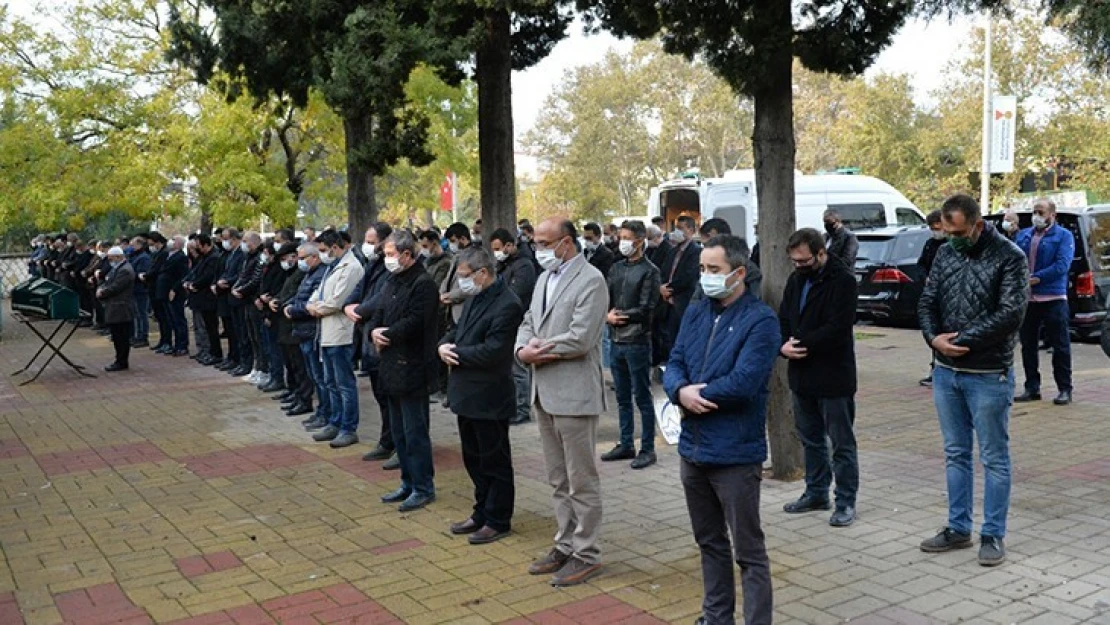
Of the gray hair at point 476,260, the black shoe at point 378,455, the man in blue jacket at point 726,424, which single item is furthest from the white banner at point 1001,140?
the man in blue jacket at point 726,424

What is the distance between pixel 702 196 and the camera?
70.7 ft

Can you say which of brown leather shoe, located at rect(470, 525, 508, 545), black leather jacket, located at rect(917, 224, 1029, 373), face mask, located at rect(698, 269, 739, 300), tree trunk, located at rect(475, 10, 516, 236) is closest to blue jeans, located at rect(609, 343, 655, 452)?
brown leather shoe, located at rect(470, 525, 508, 545)

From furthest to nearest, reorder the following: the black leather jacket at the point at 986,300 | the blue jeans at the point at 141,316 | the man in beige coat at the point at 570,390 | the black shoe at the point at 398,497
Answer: the blue jeans at the point at 141,316 → the black shoe at the point at 398,497 → the man in beige coat at the point at 570,390 → the black leather jacket at the point at 986,300

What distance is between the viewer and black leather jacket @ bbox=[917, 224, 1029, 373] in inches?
221

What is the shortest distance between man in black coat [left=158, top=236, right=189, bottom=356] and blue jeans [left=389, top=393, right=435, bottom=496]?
34.9 ft

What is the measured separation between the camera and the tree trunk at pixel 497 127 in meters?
11.7

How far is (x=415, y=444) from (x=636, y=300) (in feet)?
7.13

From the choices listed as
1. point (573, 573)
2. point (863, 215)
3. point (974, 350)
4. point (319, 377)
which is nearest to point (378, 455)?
point (319, 377)

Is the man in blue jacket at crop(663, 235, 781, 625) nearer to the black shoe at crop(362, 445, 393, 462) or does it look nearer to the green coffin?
the black shoe at crop(362, 445, 393, 462)

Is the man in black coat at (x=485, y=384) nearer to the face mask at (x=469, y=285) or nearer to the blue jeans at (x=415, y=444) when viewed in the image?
the face mask at (x=469, y=285)

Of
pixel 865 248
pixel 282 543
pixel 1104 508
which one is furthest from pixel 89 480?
pixel 865 248

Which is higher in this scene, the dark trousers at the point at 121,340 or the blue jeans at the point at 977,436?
the blue jeans at the point at 977,436

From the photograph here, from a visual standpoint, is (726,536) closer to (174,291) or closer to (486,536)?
(486,536)

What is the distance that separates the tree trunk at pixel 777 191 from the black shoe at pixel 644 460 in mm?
1058
